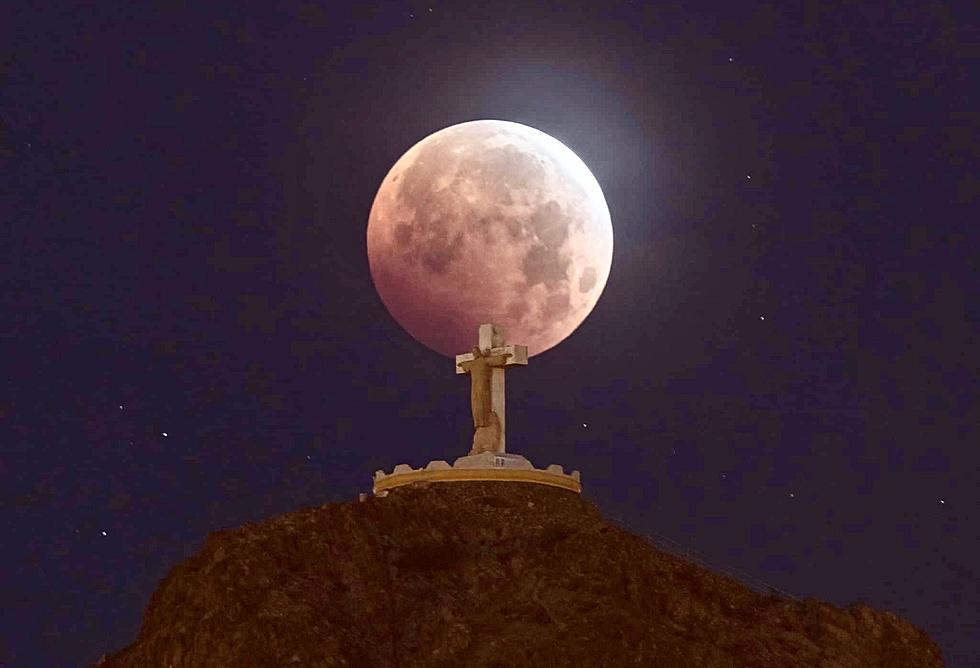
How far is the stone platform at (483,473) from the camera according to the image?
74.8 m

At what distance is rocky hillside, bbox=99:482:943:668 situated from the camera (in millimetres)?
60531

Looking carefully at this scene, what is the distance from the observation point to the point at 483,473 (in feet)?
245

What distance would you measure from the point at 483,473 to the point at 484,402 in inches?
172

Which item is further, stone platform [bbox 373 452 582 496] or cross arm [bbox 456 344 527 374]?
cross arm [bbox 456 344 527 374]

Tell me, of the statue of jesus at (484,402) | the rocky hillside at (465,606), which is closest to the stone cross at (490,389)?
the statue of jesus at (484,402)

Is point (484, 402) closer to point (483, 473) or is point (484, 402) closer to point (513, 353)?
point (513, 353)

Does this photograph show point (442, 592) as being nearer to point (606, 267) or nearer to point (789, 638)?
point (789, 638)

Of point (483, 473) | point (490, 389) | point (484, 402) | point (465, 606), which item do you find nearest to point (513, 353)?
point (490, 389)

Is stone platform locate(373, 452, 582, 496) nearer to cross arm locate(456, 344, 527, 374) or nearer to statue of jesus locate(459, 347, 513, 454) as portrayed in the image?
statue of jesus locate(459, 347, 513, 454)

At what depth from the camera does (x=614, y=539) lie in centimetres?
6700

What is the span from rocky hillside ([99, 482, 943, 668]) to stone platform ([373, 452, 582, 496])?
3972 millimetres

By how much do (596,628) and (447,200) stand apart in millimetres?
25146

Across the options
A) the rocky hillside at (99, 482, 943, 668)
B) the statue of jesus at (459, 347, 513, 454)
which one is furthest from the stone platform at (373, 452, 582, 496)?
the rocky hillside at (99, 482, 943, 668)

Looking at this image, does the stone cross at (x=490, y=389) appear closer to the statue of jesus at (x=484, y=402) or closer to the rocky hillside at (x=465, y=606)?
the statue of jesus at (x=484, y=402)
